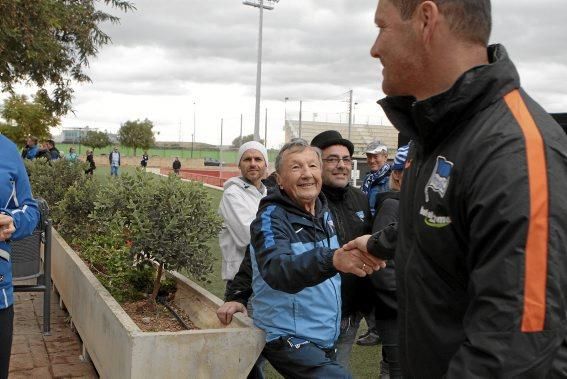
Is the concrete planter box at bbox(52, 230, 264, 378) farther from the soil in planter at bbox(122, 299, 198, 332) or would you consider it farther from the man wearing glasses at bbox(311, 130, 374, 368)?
the man wearing glasses at bbox(311, 130, 374, 368)

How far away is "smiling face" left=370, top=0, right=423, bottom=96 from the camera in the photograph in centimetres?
162

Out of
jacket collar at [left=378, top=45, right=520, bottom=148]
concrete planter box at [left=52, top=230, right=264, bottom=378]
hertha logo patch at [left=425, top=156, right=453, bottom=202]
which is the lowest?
concrete planter box at [left=52, top=230, right=264, bottom=378]

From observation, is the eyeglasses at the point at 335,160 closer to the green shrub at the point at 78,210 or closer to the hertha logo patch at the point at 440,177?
the hertha logo patch at the point at 440,177

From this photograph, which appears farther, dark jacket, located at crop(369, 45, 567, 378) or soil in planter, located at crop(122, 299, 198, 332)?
soil in planter, located at crop(122, 299, 198, 332)

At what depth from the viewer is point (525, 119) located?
143cm

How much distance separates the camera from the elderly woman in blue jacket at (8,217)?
308 centimetres

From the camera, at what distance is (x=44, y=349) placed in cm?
584

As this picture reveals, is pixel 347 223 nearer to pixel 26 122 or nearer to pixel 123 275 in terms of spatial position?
pixel 123 275

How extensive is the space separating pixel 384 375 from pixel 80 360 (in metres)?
2.64

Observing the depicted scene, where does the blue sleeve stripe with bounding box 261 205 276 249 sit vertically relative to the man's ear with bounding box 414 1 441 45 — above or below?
below

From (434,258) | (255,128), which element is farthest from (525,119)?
(255,128)

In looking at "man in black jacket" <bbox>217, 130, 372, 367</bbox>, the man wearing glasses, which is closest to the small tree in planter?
"man in black jacket" <bbox>217, 130, 372, 367</bbox>

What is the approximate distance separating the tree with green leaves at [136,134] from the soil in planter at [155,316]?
81.7 m

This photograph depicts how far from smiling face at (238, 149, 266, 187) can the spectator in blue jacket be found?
5.39 ft
